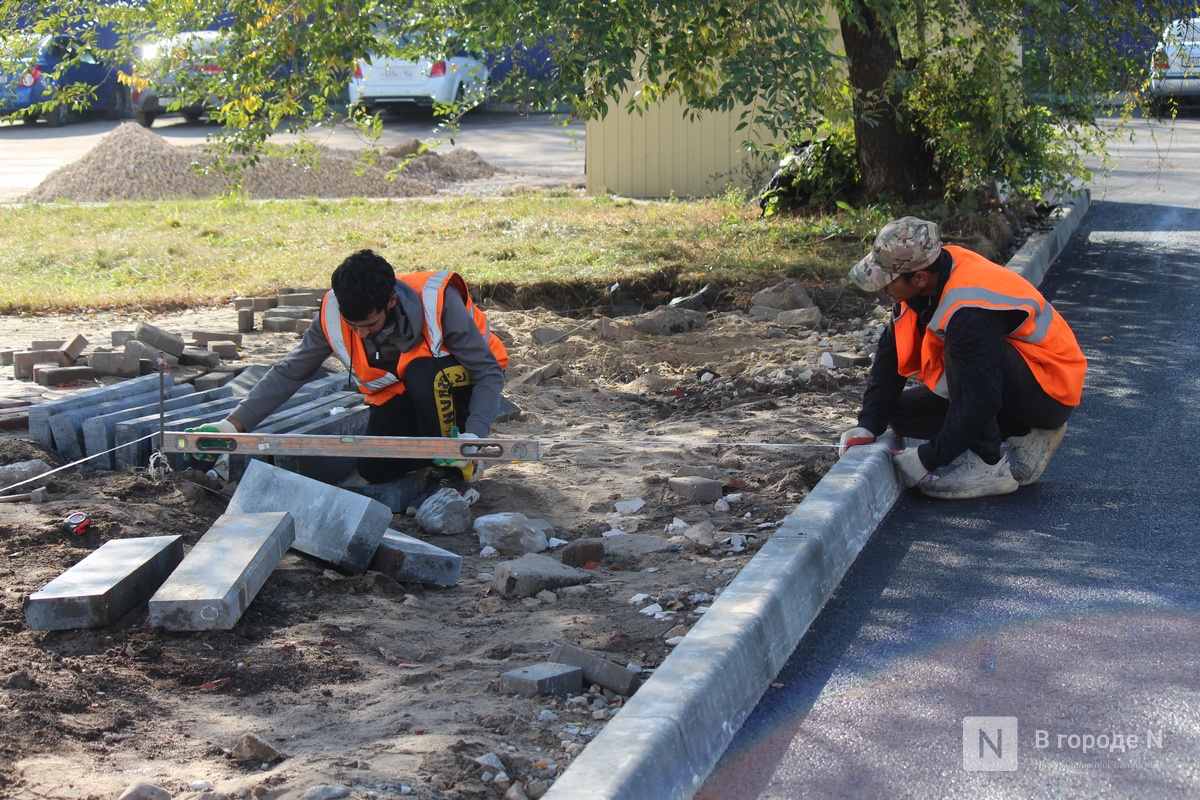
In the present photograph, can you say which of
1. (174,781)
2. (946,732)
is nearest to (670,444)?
(946,732)

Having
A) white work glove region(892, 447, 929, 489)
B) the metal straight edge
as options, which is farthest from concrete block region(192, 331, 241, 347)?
white work glove region(892, 447, 929, 489)

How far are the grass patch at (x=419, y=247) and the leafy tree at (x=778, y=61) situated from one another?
1.11 meters

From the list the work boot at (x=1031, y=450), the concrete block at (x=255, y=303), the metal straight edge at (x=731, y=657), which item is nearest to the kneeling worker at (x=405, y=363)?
the metal straight edge at (x=731, y=657)

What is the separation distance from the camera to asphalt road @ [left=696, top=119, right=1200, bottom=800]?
9.43 ft

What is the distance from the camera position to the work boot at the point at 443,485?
5.20 meters

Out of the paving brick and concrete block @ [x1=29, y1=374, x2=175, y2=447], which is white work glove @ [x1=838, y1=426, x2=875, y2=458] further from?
the paving brick

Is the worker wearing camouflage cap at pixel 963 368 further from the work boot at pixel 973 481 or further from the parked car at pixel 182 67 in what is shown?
the parked car at pixel 182 67

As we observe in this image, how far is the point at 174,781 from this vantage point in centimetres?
276

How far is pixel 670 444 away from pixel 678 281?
4.21 meters

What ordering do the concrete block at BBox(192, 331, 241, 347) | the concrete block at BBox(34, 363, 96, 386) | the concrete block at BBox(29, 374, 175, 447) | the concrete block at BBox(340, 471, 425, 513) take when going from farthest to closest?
the concrete block at BBox(192, 331, 241, 347) < the concrete block at BBox(34, 363, 96, 386) < the concrete block at BBox(29, 374, 175, 447) < the concrete block at BBox(340, 471, 425, 513)

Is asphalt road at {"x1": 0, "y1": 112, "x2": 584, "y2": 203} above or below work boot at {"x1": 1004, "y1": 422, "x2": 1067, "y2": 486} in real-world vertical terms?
above

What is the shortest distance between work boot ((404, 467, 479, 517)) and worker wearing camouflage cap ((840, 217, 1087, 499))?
1.66 meters

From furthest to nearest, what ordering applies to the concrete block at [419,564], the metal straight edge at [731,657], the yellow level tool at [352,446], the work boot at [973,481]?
the work boot at [973,481]
the yellow level tool at [352,446]
the concrete block at [419,564]
the metal straight edge at [731,657]

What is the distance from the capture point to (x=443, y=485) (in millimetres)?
5367
